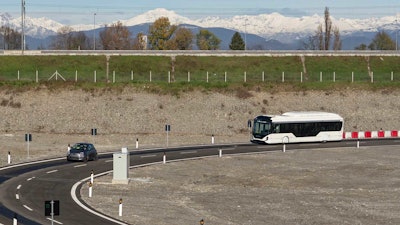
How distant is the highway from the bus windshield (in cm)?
131

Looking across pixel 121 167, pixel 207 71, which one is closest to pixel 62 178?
pixel 121 167

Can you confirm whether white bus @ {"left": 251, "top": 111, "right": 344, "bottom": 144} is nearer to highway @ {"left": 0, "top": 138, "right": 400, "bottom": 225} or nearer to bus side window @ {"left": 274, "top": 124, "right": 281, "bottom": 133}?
bus side window @ {"left": 274, "top": 124, "right": 281, "bottom": 133}

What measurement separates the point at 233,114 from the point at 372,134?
16.2m

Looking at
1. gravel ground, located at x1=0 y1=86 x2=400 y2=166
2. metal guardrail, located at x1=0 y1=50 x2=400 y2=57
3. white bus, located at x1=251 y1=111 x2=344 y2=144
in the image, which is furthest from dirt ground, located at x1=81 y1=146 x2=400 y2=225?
metal guardrail, located at x1=0 y1=50 x2=400 y2=57

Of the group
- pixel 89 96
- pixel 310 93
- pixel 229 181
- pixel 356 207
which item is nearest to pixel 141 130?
pixel 89 96

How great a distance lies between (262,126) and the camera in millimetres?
74312

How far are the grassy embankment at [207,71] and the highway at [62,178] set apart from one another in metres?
21.6

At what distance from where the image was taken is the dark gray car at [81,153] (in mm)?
59562

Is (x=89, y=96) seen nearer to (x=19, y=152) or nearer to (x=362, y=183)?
(x=19, y=152)

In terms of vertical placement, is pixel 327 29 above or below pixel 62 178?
above

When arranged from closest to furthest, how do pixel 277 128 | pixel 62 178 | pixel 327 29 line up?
pixel 62 178, pixel 277 128, pixel 327 29

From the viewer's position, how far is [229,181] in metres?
51.5

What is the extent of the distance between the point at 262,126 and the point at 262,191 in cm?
2756

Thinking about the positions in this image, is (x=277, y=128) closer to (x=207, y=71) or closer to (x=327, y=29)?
(x=207, y=71)
